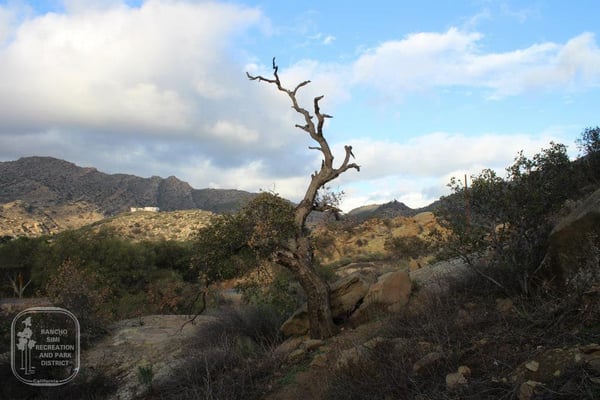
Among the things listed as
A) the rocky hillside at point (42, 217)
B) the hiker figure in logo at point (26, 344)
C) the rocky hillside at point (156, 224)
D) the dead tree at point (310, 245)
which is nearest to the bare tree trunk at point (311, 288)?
the dead tree at point (310, 245)

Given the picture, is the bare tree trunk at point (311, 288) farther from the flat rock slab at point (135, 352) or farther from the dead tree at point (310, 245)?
the flat rock slab at point (135, 352)

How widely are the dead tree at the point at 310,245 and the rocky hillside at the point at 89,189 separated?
78.3 meters

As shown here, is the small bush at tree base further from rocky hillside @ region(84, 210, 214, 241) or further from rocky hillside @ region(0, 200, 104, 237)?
rocky hillside @ region(0, 200, 104, 237)

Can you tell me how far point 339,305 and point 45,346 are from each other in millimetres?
8531

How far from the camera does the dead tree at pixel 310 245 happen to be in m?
10.9

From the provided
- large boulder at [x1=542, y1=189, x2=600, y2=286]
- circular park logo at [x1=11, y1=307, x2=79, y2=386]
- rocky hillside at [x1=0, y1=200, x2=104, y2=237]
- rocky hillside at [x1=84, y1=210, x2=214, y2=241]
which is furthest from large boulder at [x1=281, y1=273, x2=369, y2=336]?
rocky hillside at [x1=0, y1=200, x2=104, y2=237]

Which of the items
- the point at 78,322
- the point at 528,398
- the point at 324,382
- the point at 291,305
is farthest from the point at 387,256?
the point at 528,398

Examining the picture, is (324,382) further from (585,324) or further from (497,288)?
(497,288)

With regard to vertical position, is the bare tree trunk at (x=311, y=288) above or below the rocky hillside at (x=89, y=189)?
below

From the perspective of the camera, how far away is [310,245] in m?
11.7

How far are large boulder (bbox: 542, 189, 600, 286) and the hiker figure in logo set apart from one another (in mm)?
12875

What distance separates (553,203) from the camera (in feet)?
31.9

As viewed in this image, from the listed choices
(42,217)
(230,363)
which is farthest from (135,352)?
(42,217)

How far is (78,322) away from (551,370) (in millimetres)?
13656
